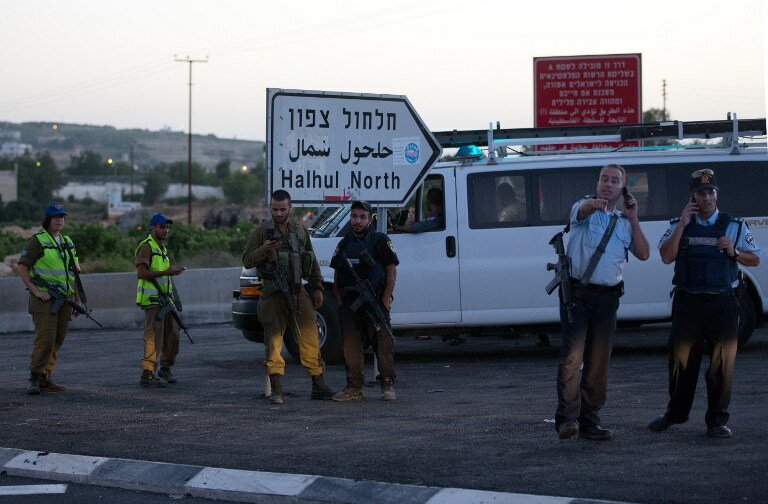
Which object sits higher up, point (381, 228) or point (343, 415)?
point (381, 228)

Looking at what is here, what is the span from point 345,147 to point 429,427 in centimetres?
377

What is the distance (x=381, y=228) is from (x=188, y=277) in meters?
8.22

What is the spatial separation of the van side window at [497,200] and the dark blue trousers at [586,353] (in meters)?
5.39

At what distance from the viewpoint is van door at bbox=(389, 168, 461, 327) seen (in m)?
13.5

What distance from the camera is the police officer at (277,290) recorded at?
10.6 m

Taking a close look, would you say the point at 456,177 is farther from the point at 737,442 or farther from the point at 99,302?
the point at 99,302

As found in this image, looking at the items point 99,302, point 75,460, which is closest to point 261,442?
point 75,460

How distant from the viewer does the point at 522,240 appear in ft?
44.2

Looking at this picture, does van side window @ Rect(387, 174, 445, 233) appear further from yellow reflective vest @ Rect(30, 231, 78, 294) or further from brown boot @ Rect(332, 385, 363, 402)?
yellow reflective vest @ Rect(30, 231, 78, 294)

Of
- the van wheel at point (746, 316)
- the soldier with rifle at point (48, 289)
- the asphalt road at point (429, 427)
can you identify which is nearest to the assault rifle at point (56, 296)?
the soldier with rifle at point (48, 289)

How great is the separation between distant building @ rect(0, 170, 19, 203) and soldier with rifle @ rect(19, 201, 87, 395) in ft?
416

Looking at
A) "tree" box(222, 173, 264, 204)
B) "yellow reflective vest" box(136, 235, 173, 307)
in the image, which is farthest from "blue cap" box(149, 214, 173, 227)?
"tree" box(222, 173, 264, 204)

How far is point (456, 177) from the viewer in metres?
13.6

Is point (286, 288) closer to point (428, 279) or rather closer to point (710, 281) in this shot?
point (428, 279)
